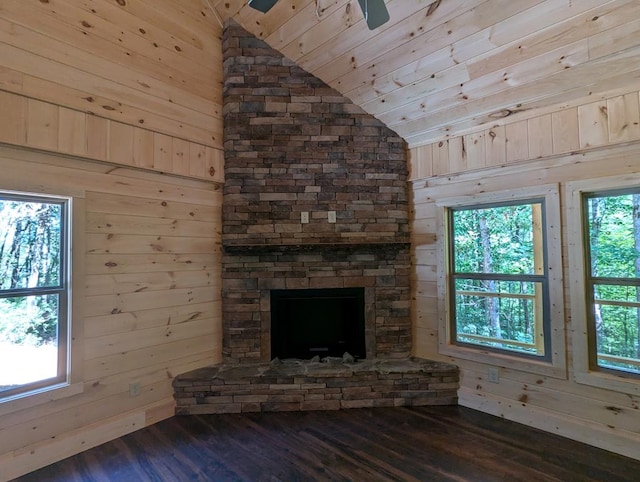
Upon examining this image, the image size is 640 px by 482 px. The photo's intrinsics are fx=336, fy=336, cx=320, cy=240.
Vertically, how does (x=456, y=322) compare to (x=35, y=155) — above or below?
below

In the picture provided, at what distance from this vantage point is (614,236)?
8.34 ft

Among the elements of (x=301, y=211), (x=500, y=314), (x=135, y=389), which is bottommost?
(x=135, y=389)

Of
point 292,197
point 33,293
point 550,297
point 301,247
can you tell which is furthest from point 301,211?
point 550,297

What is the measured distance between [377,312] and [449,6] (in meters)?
2.68

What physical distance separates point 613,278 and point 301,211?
2.63 meters

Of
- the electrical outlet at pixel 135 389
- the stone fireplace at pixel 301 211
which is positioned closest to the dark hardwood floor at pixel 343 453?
the electrical outlet at pixel 135 389

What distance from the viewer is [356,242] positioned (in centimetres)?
343

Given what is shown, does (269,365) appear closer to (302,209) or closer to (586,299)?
(302,209)

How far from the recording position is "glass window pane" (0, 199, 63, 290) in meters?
2.26

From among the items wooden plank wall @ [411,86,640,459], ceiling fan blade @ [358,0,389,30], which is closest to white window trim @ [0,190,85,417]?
ceiling fan blade @ [358,0,389,30]

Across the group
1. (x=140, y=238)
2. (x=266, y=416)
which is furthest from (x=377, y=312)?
(x=140, y=238)

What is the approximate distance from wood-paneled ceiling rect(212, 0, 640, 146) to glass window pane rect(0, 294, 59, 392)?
119 inches

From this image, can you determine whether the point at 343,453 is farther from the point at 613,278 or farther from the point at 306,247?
the point at 613,278

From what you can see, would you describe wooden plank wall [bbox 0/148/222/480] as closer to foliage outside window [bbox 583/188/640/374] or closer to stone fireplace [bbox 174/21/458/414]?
stone fireplace [bbox 174/21/458/414]
